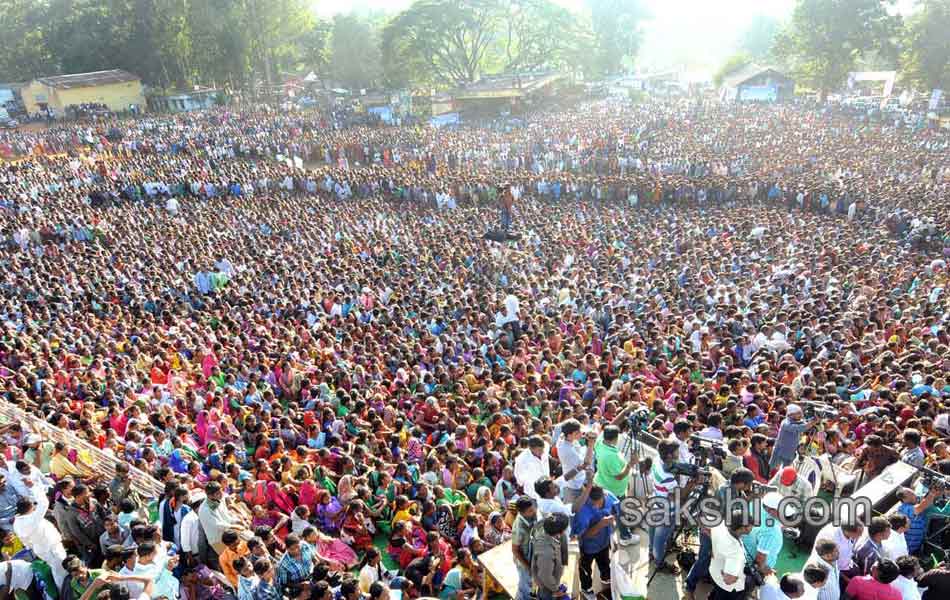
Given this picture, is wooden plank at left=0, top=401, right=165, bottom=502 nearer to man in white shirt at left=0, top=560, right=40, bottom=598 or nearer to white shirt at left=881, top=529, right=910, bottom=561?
man in white shirt at left=0, top=560, right=40, bottom=598

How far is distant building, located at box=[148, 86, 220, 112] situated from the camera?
140ft

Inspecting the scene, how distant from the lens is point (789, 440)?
208 inches

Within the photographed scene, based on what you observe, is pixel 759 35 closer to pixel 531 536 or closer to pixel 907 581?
pixel 907 581

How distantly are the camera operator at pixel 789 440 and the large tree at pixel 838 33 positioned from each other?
136ft

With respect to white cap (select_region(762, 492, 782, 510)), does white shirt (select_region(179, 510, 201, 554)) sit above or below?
below

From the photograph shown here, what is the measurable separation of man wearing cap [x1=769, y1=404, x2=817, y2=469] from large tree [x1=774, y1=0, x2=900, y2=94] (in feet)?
136

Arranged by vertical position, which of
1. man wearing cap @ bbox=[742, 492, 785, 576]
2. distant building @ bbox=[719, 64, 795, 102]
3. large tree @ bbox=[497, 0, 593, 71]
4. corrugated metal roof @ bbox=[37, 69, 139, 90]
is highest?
large tree @ bbox=[497, 0, 593, 71]

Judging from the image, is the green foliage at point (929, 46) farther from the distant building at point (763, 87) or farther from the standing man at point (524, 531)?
the standing man at point (524, 531)

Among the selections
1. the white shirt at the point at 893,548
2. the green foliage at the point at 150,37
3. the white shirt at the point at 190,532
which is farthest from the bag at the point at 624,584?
the green foliage at the point at 150,37

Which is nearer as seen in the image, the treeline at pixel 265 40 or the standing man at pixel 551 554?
the standing man at pixel 551 554

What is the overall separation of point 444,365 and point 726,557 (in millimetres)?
5444

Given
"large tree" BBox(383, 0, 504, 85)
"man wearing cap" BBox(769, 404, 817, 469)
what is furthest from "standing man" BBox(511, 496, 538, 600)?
"large tree" BBox(383, 0, 504, 85)

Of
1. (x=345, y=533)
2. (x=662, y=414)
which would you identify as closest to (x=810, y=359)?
(x=662, y=414)

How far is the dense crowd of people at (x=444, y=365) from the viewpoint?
454 cm
